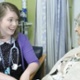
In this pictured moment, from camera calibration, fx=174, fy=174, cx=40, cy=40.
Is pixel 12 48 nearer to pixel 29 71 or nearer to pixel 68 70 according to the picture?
pixel 29 71

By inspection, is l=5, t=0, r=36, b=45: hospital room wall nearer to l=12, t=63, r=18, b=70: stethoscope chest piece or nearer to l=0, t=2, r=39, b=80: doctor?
l=0, t=2, r=39, b=80: doctor

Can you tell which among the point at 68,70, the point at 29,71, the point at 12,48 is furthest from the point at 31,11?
the point at 68,70

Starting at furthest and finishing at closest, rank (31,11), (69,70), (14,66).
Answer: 1. (31,11)
2. (14,66)
3. (69,70)

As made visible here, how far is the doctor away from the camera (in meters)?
1.58

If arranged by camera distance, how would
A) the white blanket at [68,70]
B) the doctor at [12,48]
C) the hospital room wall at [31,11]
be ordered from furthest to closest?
the hospital room wall at [31,11] → the doctor at [12,48] → the white blanket at [68,70]

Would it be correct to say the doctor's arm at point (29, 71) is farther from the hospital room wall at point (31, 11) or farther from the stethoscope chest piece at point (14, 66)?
the hospital room wall at point (31, 11)

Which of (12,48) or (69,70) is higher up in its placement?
(12,48)

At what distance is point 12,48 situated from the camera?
165 cm

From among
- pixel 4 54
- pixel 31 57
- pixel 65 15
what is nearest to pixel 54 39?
pixel 65 15

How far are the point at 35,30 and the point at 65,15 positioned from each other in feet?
1.52

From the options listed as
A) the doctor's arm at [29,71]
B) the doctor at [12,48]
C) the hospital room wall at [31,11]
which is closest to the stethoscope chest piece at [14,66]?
the doctor at [12,48]

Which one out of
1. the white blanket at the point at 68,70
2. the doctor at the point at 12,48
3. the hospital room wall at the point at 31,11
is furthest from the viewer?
the hospital room wall at the point at 31,11

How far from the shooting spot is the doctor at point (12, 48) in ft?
5.18

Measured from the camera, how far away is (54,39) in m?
2.32
